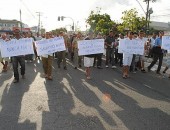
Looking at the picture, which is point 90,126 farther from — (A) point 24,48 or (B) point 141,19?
(B) point 141,19

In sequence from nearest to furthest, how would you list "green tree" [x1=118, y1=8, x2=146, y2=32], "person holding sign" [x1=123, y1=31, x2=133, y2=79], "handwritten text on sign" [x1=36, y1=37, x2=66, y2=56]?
"handwritten text on sign" [x1=36, y1=37, x2=66, y2=56], "person holding sign" [x1=123, y1=31, x2=133, y2=79], "green tree" [x1=118, y1=8, x2=146, y2=32]

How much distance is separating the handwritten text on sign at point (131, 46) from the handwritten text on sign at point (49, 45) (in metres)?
2.35

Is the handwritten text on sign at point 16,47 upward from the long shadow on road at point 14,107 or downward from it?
upward

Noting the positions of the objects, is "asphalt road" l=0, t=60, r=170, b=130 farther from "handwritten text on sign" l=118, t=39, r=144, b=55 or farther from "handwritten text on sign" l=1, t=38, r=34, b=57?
"handwritten text on sign" l=118, t=39, r=144, b=55

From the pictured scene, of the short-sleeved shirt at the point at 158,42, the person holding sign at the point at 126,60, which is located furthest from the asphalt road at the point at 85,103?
the short-sleeved shirt at the point at 158,42

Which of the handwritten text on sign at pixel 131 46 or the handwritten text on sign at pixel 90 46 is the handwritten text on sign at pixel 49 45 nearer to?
the handwritten text on sign at pixel 90 46

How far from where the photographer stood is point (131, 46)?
13055 mm

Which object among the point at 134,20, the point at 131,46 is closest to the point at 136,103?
the point at 131,46

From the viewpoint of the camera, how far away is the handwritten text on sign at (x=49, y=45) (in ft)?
39.7

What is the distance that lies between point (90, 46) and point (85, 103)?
17.5ft

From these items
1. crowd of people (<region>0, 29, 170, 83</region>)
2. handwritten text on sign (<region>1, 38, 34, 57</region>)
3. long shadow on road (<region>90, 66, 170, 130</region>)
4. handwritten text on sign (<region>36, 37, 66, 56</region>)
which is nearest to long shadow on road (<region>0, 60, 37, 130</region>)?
crowd of people (<region>0, 29, 170, 83</region>)

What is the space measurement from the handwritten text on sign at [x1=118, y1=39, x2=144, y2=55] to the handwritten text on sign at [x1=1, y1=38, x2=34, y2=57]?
11.6 ft

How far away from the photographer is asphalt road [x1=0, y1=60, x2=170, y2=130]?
6.30 metres

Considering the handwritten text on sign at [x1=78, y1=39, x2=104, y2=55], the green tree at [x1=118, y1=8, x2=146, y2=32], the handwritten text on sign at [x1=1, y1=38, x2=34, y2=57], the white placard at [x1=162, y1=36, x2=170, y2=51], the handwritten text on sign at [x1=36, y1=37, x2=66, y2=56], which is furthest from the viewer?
the green tree at [x1=118, y1=8, x2=146, y2=32]
